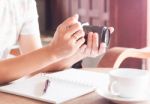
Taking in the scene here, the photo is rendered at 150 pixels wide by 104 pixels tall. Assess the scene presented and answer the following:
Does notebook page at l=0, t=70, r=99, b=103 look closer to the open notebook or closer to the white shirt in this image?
the open notebook

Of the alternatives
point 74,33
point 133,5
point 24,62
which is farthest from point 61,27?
point 133,5

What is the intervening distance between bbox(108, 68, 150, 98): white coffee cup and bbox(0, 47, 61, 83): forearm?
249 mm

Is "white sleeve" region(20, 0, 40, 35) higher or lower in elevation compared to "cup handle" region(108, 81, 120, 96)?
higher

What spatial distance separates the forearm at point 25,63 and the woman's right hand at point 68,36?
0.09ft

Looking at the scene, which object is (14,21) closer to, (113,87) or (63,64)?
(63,64)

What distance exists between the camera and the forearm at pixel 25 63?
42.2 inches

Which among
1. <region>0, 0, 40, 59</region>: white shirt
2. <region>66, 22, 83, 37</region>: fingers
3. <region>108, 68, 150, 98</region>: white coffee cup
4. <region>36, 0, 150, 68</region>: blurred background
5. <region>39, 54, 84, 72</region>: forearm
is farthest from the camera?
<region>36, 0, 150, 68</region>: blurred background

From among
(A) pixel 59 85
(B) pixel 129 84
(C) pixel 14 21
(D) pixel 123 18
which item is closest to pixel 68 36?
(A) pixel 59 85

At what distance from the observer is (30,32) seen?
1585mm

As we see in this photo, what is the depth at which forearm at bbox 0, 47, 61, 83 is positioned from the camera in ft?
3.51

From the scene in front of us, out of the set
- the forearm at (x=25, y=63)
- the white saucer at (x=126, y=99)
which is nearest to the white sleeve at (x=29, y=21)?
the forearm at (x=25, y=63)

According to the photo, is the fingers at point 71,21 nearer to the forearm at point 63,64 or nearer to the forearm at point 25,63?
the forearm at point 25,63

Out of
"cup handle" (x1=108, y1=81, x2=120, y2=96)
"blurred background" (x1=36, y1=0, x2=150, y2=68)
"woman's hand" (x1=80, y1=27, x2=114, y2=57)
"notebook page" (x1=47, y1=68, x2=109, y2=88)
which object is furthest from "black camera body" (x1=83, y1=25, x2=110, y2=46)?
"blurred background" (x1=36, y1=0, x2=150, y2=68)

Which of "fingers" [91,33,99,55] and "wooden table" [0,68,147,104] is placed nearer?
"wooden table" [0,68,147,104]
